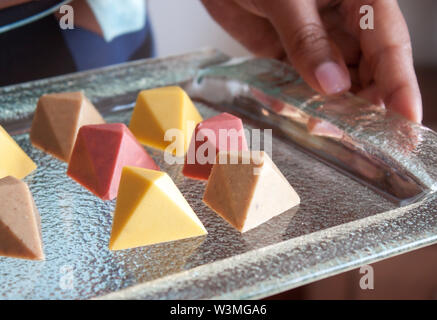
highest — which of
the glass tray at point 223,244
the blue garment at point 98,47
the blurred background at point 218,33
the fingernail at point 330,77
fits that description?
the blue garment at point 98,47

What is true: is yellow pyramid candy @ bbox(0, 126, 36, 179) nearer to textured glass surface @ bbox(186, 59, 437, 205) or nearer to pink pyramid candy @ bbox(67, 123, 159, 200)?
pink pyramid candy @ bbox(67, 123, 159, 200)

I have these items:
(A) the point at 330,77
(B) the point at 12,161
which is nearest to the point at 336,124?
(A) the point at 330,77

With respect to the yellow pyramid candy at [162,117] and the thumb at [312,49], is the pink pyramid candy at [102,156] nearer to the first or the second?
the yellow pyramid candy at [162,117]

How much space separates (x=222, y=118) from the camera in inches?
26.6

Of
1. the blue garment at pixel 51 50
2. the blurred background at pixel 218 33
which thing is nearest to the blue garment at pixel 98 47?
the blue garment at pixel 51 50

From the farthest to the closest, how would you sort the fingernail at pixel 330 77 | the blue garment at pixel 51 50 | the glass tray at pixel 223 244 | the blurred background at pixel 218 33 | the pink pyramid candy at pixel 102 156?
the blurred background at pixel 218 33
the blue garment at pixel 51 50
the fingernail at pixel 330 77
the pink pyramid candy at pixel 102 156
the glass tray at pixel 223 244

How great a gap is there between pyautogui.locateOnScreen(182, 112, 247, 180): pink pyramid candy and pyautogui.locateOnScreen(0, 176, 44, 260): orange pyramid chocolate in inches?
7.6

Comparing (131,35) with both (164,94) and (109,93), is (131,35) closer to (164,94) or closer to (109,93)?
(109,93)

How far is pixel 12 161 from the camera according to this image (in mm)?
656

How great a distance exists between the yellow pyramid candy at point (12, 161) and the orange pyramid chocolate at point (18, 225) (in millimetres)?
103

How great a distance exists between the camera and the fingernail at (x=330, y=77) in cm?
76


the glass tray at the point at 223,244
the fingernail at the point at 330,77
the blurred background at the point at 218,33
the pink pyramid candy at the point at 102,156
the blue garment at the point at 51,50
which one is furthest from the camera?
the blurred background at the point at 218,33

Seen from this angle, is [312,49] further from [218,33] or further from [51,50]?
[218,33]
